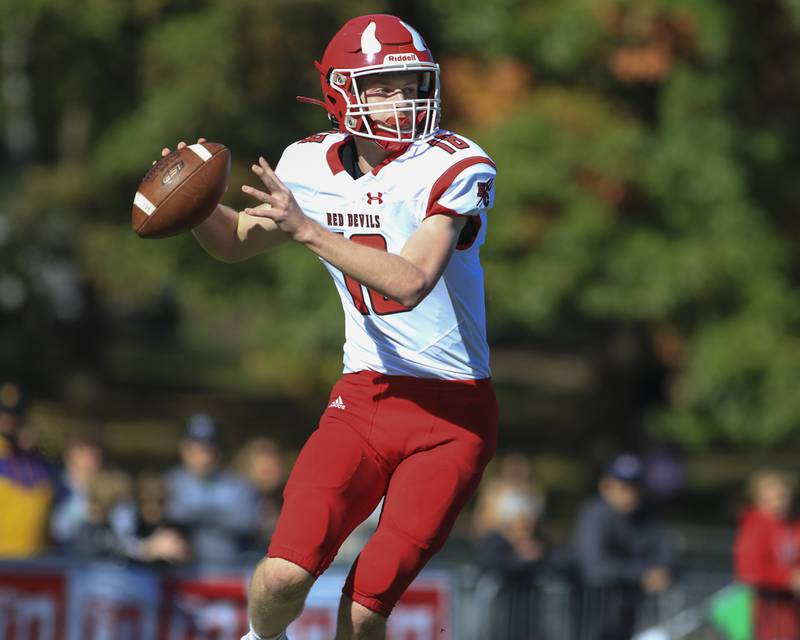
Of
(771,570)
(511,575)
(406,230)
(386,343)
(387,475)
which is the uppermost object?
(406,230)

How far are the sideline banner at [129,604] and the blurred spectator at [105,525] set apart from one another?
339 millimetres

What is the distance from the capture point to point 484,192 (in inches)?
196

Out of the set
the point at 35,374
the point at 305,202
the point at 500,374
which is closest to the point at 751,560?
the point at 305,202

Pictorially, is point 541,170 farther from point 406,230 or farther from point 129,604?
point 406,230

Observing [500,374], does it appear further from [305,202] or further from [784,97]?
[305,202]

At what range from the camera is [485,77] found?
16.0m

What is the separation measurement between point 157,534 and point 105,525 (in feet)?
1.23

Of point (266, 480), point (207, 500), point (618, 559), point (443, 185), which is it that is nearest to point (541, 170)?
point (266, 480)

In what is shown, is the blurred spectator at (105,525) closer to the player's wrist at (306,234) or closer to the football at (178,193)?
the football at (178,193)

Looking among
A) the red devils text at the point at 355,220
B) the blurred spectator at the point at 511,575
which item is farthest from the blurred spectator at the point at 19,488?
the red devils text at the point at 355,220

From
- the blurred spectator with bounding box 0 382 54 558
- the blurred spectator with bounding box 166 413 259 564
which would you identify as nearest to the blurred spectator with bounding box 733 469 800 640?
the blurred spectator with bounding box 166 413 259 564

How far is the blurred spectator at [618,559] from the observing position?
32.6 ft

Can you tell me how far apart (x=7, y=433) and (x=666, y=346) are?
9.62m

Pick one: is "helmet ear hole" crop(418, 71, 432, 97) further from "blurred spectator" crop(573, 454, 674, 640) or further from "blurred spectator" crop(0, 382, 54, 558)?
"blurred spectator" crop(573, 454, 674, 640)
